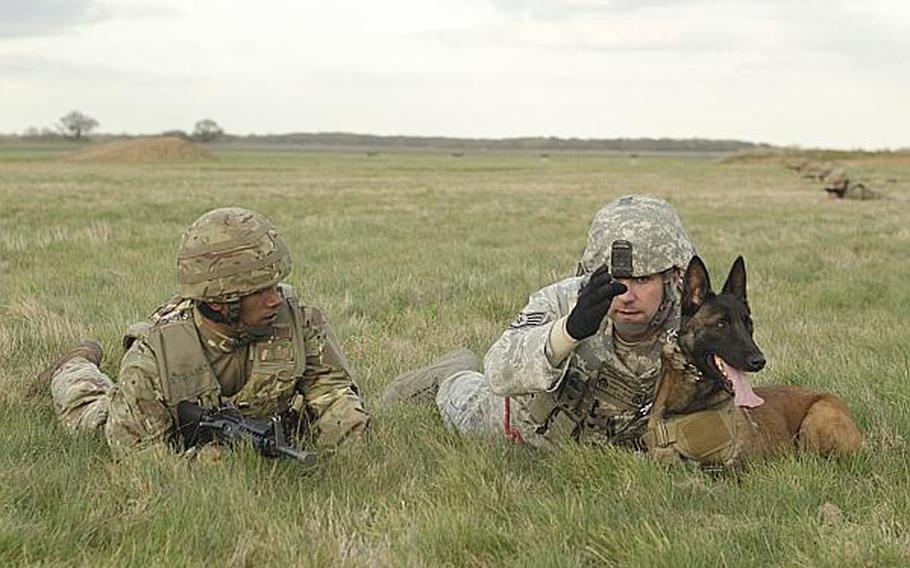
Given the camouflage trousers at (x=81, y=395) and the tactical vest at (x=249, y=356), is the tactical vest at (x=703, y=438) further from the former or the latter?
the camouflage trousers at (x=81, y=395)

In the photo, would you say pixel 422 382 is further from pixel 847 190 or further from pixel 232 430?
pixel 847 190

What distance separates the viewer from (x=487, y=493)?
4320 mm

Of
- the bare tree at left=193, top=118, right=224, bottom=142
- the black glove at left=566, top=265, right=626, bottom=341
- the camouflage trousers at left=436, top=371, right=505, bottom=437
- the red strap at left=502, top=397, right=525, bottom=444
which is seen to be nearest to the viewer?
the black glove at left=566, top=265, right=626, bottom=341

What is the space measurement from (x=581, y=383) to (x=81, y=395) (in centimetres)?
271

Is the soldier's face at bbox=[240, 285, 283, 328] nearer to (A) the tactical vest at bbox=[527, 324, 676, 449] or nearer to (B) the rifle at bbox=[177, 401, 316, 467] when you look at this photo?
(B) the rifle at bbox=[177, 401, 316, 467]

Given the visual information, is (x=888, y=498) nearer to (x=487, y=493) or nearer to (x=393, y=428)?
(x=487, y=493)

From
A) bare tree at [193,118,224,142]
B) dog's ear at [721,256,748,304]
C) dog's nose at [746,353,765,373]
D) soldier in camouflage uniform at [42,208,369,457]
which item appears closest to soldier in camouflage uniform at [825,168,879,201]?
dog's ear at [721,256,748,304]

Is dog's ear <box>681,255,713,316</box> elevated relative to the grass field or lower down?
elevated

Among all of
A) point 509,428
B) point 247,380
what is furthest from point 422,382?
point 247,380

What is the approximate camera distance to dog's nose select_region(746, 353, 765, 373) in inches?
176

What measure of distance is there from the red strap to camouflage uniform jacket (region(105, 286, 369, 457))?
2.42 ft

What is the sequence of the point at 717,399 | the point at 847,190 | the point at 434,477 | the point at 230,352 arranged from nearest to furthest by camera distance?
the point at 434,477 → the point at 717,399 → the point at 230,352 → the point at 847,190

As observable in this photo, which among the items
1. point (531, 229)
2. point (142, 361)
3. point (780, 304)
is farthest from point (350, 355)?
point (531, 229)

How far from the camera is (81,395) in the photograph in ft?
18.9
